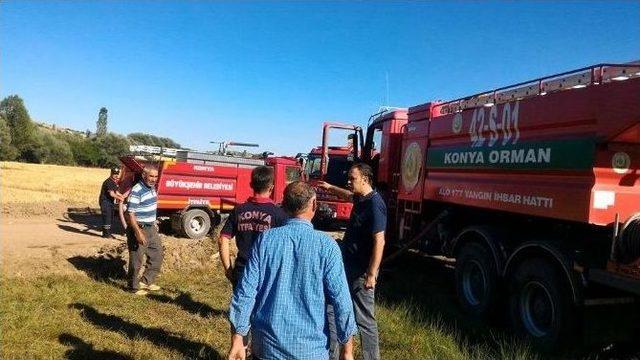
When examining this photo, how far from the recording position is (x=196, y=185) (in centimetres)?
1330

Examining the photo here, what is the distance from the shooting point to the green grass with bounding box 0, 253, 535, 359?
5.05 m

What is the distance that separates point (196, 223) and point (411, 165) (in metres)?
6.65

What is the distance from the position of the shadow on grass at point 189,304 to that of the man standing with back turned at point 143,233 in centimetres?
30

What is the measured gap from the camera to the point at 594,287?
5.16m

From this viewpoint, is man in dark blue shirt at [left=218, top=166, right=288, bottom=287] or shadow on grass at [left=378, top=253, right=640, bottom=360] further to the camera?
shadow on grass at [left=378, top=253, right=640, bottom=360]

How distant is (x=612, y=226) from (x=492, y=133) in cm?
198

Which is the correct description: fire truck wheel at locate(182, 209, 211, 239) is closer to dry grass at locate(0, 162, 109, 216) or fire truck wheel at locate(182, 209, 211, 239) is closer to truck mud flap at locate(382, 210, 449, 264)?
truck mud flap at locate(382, 210, 449, 264)

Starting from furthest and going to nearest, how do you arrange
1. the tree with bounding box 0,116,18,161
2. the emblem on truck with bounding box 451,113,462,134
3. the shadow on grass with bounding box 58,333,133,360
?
the tree with bounding box 0,116,18,161
the emblem on truck with bounding box 451,113,462,134
the shadow on grass with bounding box 58,333,133,360

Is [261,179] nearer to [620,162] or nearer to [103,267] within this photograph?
[620,162]

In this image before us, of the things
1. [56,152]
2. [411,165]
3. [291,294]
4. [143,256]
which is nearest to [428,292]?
[411,165]

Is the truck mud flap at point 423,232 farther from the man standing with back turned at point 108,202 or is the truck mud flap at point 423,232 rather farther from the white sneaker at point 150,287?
the man standing with back turned at point 108,202

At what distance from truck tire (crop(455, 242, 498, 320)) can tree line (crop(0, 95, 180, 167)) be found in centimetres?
4533

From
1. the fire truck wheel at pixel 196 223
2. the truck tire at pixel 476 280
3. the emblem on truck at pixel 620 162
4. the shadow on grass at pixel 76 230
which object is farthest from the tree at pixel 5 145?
the emblem on truck at pixel 620 162

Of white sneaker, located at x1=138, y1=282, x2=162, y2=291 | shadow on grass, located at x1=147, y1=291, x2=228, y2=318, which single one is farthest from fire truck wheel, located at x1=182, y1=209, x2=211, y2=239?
shadow on grass, located at x1=147, y1=291, x2=228, y2=318
